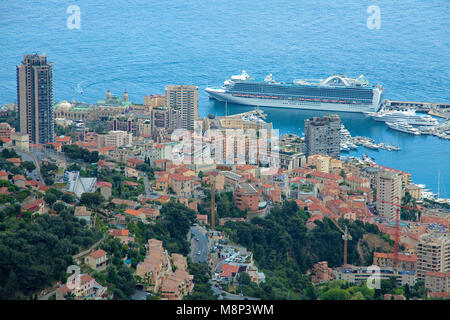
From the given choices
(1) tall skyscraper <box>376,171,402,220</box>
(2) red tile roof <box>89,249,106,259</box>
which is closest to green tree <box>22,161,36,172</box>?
(2) red tile roof <box>89,249,106,259</box>

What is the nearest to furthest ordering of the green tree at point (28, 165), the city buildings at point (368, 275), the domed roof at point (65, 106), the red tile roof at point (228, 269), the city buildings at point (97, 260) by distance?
the city buildings at point (97, 260) → the red tile roof at point (228, 269) → the city buildings at point (368, 275) → the green tree at point (28, 165) → the domed roof at point (65, 106)

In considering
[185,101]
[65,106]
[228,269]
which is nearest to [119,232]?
[228,269]

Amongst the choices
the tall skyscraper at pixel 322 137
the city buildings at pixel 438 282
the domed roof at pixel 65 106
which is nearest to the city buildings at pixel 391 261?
the city buildings at pixel 438 282

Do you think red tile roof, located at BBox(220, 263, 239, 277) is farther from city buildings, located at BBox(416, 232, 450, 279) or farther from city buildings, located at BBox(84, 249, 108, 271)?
city buildings, located at BBox(416, 232, 450, 279)

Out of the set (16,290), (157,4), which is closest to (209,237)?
(16,290)

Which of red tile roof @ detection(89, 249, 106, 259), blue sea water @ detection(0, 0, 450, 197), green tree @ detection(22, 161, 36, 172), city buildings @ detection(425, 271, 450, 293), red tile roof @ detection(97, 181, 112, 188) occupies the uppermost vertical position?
blue sea water @ detection(0, 0, 450, 197)

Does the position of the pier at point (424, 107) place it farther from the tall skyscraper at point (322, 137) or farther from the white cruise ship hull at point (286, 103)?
the tall skyscraper at point (322, 137)
